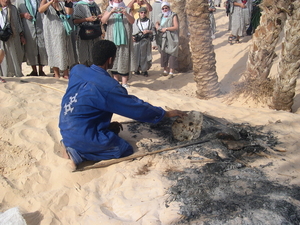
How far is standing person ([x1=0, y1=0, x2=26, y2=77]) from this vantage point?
5605 millimetres

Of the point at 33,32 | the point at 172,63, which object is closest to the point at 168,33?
the point at 172,63

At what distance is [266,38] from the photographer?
5.27 metres

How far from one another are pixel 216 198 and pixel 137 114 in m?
1.08

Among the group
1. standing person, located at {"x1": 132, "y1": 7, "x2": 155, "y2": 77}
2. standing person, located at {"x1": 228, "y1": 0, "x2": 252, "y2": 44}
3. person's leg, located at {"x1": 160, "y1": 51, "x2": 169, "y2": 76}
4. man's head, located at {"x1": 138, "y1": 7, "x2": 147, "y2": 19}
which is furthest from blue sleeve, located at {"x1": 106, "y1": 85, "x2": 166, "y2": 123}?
standing person, located at {"x1": 228, "y1": 0, "x2": 252, "y2": 44}

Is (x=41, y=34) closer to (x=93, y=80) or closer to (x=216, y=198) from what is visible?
(x=93, y=80)

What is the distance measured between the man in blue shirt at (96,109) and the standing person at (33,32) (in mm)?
3876

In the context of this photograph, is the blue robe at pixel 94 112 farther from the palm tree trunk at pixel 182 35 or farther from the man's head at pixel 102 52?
the palm tree trunk at pixel 182 35

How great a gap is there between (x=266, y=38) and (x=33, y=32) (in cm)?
471

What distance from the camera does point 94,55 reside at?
2920mm

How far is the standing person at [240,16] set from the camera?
9625 mm

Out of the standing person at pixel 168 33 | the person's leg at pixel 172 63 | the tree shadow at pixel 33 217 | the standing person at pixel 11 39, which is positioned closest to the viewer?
the tree shadow at pixel 33 217

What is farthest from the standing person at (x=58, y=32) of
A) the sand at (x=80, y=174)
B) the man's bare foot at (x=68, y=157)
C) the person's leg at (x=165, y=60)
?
the man's bare foot at (x=68, y=157)

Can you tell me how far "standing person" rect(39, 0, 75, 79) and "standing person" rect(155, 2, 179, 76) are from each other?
8.61 feet

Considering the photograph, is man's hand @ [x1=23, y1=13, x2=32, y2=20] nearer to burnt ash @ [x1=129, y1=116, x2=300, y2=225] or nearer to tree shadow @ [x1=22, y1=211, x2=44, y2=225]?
burnt ash @ [x1=129, y1=116, x2=300, y2=225]
